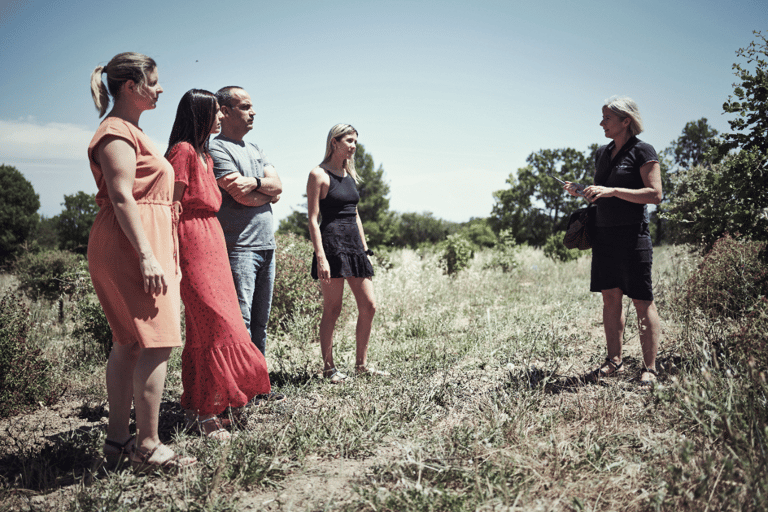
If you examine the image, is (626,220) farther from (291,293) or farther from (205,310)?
(291,293)

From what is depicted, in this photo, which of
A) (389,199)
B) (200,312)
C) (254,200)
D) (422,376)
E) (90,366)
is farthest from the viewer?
(389,199)

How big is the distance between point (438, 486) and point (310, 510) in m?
0.53

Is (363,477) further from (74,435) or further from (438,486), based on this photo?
(74,435)

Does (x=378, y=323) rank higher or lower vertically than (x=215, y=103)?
lower

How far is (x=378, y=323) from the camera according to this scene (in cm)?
609

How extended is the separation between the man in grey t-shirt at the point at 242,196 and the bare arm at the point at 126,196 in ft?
2.79

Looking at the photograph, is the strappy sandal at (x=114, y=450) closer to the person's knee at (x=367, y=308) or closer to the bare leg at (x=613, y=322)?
the person's knee at (x=367, y=308)

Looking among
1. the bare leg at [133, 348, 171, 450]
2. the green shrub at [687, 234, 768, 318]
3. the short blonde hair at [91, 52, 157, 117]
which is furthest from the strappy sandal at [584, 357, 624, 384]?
the short blonde hair at [91, 52, 157, 117]

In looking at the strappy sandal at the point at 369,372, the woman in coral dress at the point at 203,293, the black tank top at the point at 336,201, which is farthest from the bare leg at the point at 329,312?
the woman in coral dress at the point at 203,293

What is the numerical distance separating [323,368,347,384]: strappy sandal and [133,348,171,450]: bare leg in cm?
149

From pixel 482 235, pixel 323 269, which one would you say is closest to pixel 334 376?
pixel 323 269

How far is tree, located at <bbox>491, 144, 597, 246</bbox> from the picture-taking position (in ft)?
130

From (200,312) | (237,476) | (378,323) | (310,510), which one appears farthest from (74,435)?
(378,323)

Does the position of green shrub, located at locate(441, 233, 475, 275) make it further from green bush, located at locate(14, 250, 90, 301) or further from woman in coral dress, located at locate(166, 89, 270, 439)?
woman in coral dress, located at locate(166, 89, 270, 439)
